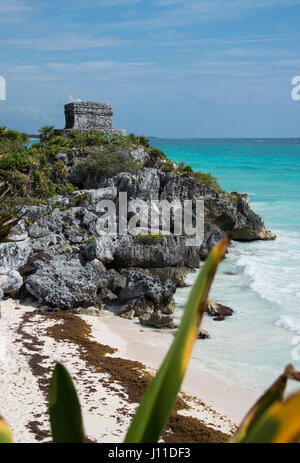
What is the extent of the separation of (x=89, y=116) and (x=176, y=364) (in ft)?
92.3

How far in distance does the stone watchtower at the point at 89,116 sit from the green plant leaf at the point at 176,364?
27375 mm

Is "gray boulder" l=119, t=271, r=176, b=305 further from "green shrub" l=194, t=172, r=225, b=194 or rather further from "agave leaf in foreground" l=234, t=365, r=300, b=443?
"green shrub" l=194, t=172, r=225, b=194

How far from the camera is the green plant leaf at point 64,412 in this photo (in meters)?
1.27

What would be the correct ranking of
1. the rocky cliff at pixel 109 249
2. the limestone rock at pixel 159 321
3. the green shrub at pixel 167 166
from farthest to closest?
the green shrub at pixel 167 166, the rocky cliff at pixel 109 249, the limestone rock at pixel 159 321

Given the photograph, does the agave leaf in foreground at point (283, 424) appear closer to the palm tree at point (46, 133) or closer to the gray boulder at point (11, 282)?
the gray boulder at point (11, 282)

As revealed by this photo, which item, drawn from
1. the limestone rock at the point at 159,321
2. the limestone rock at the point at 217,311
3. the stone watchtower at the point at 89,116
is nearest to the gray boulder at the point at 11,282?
the limestone rock at the point at 159,321

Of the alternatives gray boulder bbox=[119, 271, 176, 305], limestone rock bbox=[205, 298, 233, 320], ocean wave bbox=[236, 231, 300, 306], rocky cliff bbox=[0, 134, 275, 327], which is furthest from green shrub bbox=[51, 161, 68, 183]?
limestone rock bbox=[205, 298, 233, 320]

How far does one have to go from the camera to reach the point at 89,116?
27969 mm

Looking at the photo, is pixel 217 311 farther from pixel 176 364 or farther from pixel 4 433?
pixel 4 433

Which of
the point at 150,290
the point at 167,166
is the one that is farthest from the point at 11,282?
the point at 167,166

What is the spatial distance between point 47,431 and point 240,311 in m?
7.01

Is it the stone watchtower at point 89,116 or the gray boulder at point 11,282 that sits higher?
the stone watchtower at point 89,116

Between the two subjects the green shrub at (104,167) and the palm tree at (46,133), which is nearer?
the green shrub at (104,167)
